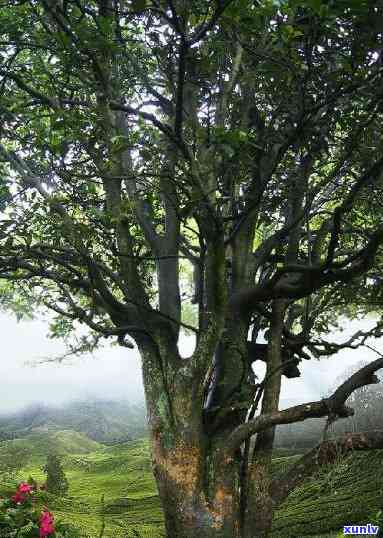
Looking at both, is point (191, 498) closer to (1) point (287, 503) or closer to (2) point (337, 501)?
(2) point (337, 501)

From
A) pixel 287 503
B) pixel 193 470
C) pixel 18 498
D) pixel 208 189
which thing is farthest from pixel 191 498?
pixel 287 503

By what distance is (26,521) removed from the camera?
5.23 meters

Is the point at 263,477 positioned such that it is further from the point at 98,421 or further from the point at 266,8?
the point at 98,421

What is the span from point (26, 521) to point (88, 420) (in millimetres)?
23722

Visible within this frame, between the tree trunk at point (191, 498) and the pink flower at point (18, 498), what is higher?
the tree trunk at point (191, 498)

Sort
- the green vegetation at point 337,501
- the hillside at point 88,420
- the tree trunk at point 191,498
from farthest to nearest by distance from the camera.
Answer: the hillside at point 88,420 → the green vegetation at point 337,501 → the tree trunk at point 191,498

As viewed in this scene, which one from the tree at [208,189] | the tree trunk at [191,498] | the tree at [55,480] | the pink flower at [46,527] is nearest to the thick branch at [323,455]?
the tree at [208,189]

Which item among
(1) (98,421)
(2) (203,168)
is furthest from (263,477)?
(1) (98,421)

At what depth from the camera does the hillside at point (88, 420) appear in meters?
25.5

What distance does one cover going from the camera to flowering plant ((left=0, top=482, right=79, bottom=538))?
477cm

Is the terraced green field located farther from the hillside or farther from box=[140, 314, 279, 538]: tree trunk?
the hillside

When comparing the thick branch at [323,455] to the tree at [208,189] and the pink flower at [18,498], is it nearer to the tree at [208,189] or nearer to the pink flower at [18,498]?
the tree at [208,189]

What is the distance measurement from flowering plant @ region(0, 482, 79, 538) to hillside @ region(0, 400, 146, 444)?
1970cm

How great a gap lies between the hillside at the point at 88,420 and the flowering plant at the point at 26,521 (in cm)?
1970
